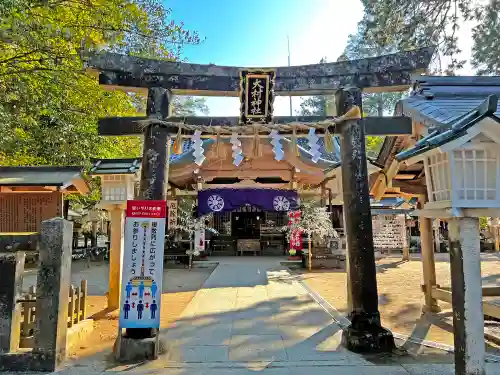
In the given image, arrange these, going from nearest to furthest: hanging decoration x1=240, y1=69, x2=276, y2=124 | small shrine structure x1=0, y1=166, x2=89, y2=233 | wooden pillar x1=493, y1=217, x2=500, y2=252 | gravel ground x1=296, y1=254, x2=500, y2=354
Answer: hanging decoration x1=240, y1=69, x2=276, y2=124 < small shrine structure x1=0, y1=166, x2=89, y2=233 < gravel ground x1=296, y1=254, x2=500, y2=354 < wooden pillar x1=493, y1=217, x2=500, y2=252

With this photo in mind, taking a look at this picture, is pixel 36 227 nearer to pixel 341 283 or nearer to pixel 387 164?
pixel 387 164

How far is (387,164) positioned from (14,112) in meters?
10.2

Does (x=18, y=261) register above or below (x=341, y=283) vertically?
above

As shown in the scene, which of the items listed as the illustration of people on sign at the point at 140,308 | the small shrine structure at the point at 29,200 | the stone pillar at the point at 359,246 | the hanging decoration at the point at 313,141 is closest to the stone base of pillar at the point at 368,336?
the stone pillar at the point at 359,246

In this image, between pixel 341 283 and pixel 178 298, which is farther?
pixel 341 283

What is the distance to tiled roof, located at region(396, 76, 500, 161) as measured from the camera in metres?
3.71

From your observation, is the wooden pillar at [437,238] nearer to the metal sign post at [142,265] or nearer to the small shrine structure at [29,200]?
the metal sign post at [142,265]

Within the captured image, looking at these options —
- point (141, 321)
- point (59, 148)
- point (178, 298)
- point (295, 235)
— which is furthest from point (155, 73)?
point (295, 235)

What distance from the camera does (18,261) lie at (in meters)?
4.66

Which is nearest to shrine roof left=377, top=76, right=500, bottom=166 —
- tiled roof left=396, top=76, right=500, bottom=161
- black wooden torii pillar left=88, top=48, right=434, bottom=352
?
tiled roof left=396, top=76, right=500, bottom=161

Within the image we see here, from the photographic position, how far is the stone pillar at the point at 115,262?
7945 millimetres

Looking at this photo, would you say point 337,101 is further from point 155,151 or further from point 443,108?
point 155,151

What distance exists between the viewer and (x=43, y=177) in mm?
6520

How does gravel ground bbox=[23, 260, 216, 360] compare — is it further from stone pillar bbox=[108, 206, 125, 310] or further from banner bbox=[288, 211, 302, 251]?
banner bbox=[288, 211, 302, 251]
